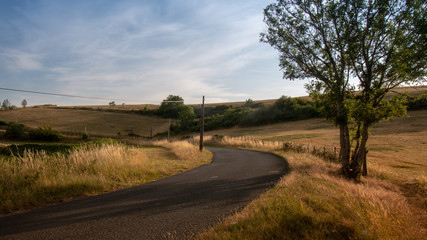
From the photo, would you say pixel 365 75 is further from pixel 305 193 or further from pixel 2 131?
pixel 2 131

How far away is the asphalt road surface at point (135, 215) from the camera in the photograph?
4.78 meters

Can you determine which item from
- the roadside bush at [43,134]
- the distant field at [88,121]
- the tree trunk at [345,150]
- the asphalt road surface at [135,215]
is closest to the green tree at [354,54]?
the tree trunk at [345,150]

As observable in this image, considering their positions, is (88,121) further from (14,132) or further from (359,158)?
(359,158)

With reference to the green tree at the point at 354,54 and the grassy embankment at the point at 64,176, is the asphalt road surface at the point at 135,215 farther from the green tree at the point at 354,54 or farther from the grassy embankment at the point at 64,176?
the green tree at the point at 354,54

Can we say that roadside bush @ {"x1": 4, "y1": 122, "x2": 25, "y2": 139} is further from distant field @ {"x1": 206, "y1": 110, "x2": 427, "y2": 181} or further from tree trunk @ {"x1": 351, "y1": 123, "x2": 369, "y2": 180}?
tree trunk @ {"x1": 351, "y1": 123, "x2": 369, "y2": 180}

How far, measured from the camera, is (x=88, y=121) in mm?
63781

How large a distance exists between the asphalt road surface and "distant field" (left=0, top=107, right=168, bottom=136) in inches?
1910

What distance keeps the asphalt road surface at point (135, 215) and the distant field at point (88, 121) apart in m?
48.5

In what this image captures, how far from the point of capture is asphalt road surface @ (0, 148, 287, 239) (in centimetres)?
478

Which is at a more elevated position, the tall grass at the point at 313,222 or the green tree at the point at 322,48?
the green tree at the point at 322,48

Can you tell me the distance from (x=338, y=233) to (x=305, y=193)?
2684mm

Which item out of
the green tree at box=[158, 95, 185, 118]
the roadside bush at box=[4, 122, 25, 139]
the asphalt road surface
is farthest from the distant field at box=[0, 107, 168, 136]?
the asphalt road surface

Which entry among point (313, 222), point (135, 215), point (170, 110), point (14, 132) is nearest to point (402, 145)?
point (313, 222)

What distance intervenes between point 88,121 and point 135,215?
215 feet
